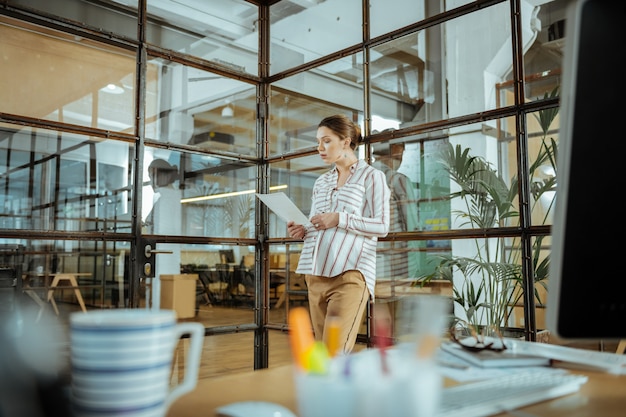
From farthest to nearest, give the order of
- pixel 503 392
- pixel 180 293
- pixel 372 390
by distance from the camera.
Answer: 1. pixel 180 293
2. pixel 503 392
3. pixel 372 390

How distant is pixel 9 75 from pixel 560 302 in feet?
8.49

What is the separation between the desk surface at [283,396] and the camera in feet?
2.17

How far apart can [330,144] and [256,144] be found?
1097 millimetres

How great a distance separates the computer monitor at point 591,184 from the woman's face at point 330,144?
6.09ft

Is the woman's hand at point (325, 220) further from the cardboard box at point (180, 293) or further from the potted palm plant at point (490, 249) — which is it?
the cardboard box at point (180, 293)

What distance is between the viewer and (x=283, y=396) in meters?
0.74

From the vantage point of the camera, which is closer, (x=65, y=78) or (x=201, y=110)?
(x=65, y=78)

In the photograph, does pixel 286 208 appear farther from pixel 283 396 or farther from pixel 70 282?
pixel 283 396

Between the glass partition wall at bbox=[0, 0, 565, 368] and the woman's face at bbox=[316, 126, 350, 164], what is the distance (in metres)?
0.41

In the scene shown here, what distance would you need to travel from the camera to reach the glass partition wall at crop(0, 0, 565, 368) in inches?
92.7

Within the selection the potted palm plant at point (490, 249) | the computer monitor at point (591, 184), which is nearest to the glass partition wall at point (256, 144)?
the potted palm plant at point (490, 249)

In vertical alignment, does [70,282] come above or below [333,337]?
below

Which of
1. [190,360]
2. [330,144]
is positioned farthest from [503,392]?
[330,144]

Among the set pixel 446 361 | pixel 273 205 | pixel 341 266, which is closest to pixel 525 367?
pixel 446 361
